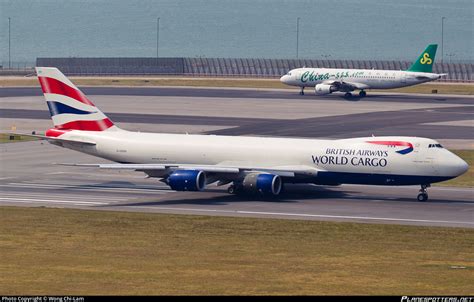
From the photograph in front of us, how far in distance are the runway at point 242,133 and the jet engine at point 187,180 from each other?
0.84 meters

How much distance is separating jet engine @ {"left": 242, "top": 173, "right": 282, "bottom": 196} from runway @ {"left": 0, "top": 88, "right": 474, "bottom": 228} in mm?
709

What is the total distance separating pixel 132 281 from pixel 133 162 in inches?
1220

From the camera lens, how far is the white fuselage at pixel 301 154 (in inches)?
2372

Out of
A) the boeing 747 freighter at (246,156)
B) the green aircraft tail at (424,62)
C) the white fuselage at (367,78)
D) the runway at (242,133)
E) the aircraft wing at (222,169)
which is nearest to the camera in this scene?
the runway at (242,133)

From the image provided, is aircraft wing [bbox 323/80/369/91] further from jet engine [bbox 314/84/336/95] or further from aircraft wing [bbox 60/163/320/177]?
aircraft wing [bbox 60/163/320/177]

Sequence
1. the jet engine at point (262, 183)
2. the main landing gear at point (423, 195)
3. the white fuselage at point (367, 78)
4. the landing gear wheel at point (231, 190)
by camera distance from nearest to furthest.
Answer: the jet engine at point (262, 183) → the main landing gear at point (423, 195) → the landing gear wheel at point (231, 190) → the white fuselage at point (367, 78)

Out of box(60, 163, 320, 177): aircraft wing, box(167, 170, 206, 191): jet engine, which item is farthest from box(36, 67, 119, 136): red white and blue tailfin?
box(167, 170, 206, 191): jet engine

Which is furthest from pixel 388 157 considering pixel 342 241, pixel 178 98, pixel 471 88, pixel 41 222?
pixel 471 88

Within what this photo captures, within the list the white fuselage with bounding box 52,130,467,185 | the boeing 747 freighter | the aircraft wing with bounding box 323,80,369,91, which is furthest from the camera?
the aircraft wing with bounding box 323,80,369,91

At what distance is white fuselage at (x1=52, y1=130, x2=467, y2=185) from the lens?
198ft

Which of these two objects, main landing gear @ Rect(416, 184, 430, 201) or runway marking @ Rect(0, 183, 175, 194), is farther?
runway marking @ Rect(0, 183, 175, 194)

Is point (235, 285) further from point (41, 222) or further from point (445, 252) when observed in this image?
point (41, 222)

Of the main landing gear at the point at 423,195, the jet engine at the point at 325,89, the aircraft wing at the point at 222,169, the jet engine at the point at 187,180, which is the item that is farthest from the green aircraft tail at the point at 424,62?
the jet engine at the point at 187,180

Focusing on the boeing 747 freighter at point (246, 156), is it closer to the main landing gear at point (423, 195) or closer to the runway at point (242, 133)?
the main landing gear at point (423, 195)
